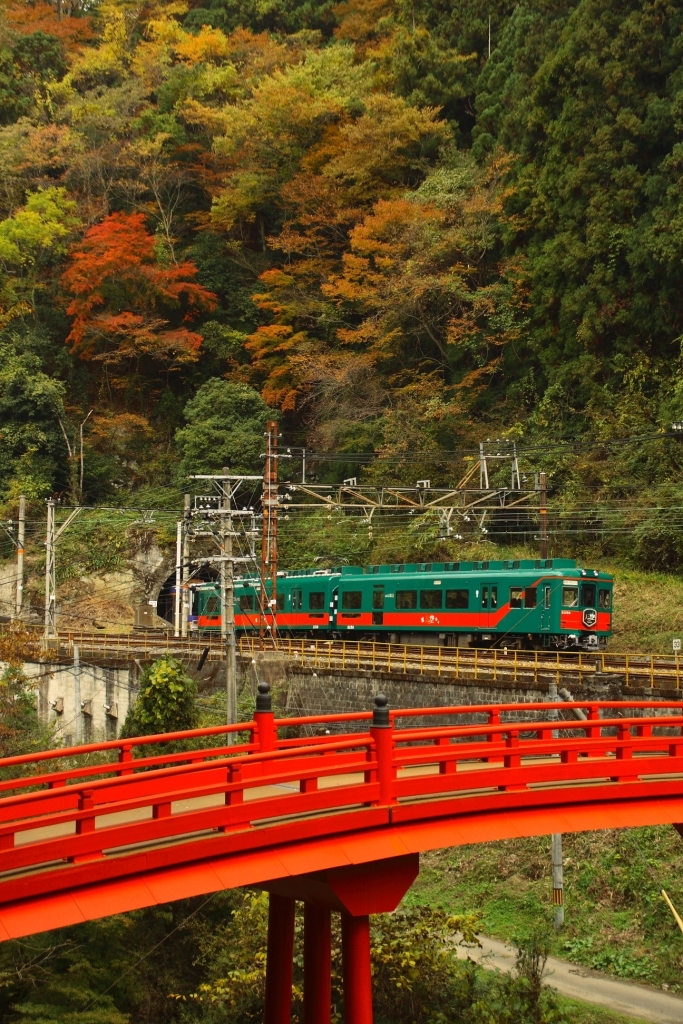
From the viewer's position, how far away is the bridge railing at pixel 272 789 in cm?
786

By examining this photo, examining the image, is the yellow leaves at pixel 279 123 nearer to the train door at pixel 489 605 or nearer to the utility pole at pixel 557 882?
the train door at pixel 489 605

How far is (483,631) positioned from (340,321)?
20722mm

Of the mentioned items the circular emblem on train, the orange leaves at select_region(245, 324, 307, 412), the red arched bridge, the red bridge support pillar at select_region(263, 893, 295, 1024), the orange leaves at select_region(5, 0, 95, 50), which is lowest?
the red bridge support pillar at select_region(263, 893, 295, 1024)

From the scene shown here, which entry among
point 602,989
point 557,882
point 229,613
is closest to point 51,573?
point 229,613

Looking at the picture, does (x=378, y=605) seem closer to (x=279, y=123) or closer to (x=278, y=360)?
(x=278, y=360)

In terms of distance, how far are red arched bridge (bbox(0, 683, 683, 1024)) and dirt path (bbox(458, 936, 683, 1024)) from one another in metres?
7.61

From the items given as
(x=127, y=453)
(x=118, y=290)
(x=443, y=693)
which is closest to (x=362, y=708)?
(x=443, y=693)

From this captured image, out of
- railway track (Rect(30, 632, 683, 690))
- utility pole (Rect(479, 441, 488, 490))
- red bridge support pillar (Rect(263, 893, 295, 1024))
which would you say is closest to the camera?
red bridge support pillar (Rect(263, 893, 295, 1024))

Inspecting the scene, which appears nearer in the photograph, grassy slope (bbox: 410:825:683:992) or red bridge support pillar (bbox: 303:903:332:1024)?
red bridge support pillar (bbox: 303:903:332:1024)

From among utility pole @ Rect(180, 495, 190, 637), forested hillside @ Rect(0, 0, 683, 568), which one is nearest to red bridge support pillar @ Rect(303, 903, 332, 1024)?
forested hillside @ Rect(0, 0, 683, 568)

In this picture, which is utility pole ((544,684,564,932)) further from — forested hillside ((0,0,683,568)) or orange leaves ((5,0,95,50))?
orange leaves ((5,0,95,50))

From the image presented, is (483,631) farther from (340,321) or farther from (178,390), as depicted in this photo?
(178,390)

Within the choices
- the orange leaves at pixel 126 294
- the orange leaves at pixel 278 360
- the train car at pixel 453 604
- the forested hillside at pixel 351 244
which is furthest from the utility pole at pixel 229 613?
the orange leaves at pixel 126 294

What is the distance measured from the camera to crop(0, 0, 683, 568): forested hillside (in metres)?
36.1
